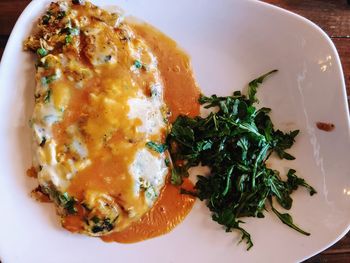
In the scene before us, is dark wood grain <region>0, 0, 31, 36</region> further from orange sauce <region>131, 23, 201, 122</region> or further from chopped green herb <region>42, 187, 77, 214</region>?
chopped green herb <region>42, 187, 77, 214</region>

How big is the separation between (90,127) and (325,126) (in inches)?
58.8

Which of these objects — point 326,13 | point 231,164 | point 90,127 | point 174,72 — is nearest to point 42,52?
point 90,127

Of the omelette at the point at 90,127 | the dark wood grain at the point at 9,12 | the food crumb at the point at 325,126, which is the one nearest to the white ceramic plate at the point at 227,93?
the food crumb at the point at 325,126

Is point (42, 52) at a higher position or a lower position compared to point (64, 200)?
higher

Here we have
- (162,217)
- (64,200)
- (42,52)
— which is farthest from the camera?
(162,217)

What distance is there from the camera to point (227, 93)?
2881 millimetres

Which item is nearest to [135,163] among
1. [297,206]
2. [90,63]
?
[90,63]

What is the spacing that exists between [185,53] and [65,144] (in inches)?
40.7

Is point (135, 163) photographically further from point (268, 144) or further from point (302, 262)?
point (302, 262)

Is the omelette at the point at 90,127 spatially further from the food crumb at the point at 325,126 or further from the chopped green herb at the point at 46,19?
the food crumb at the point at 325,126

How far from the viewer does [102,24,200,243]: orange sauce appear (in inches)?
106

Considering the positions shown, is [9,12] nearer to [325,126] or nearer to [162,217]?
[162,217]

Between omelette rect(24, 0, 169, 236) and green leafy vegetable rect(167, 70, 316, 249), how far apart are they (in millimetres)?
197

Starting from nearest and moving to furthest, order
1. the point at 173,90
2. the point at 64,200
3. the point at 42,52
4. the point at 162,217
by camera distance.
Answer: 1. the point at 64,200
2. the point at 42,52
3. the point at 162,217
4. the point at 173,90
